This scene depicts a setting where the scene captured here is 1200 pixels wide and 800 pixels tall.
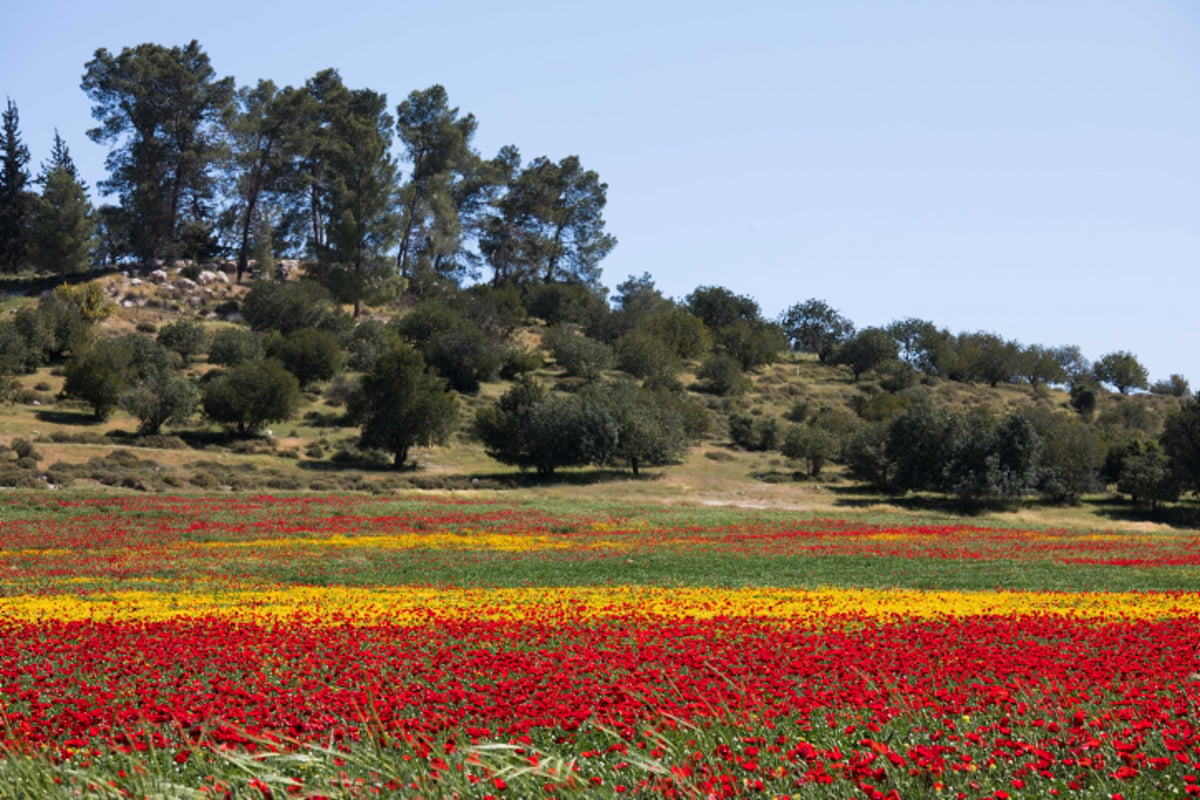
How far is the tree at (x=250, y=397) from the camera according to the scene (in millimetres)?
66938

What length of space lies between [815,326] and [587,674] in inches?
5603

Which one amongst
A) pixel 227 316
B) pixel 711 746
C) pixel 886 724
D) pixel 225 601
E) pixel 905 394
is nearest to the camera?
pixel 711 746

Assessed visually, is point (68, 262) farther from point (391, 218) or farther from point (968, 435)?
point (968, 435)

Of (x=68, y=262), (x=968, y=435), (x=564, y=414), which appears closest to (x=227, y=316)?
(x=68, y=262)

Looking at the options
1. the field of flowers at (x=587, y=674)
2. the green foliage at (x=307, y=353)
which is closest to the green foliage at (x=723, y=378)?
the green foliage at (x=307, y=353)

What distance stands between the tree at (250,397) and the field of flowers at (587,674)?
3719 cm

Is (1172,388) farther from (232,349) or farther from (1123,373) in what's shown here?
(232,349)

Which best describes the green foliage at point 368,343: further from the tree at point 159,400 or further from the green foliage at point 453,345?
the tree at point 159,400

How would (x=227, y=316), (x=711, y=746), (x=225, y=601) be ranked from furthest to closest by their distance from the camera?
(x=227, y=316) < (x=225, y=601) < (x=711, y=746)

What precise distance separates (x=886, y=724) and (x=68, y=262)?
10285cm

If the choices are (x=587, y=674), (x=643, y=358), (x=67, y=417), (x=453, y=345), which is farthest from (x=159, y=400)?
(x=587, y=674)

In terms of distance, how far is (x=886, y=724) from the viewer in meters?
8.56

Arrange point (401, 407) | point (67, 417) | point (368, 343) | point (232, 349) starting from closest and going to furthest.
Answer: point (67, 417) → point (401, 407) → point (232, 349) → point (368, 343)

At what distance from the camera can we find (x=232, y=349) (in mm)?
80375
